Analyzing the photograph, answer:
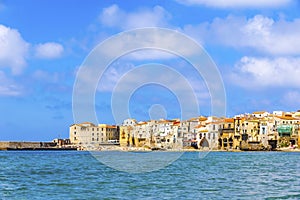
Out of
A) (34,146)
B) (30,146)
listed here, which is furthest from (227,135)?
(30,146)

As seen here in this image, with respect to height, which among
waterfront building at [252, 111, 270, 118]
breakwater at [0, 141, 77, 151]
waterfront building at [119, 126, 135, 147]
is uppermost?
waterfront building at [252, 111, 270, 118]

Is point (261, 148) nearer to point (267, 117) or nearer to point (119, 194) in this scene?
point (267, 117)

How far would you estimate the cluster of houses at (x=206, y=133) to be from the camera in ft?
276

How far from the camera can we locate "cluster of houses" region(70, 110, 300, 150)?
8412 centimetres

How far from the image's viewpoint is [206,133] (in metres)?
90.2

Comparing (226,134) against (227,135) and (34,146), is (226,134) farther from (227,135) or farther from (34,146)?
(34,146)

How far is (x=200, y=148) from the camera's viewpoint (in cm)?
9169

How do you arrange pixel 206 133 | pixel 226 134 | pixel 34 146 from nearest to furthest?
1. pixel 226 134
2. pixel 206 133
3. pixel 34 146

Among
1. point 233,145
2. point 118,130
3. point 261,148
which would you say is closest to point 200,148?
point 233,145

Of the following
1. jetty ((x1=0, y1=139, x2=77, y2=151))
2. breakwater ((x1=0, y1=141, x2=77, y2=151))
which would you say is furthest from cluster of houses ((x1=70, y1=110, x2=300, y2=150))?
breakwater ((x1=0, y1=141, x2=77, y2=151))

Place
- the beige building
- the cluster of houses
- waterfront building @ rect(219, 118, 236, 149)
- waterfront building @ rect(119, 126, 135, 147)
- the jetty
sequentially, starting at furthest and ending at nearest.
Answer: the jetty < the beige building < waterfront building @ rect(119, 126, 135, 147) < waterfront building @ rect(219, 118, 236, 149) < the cluster of houses

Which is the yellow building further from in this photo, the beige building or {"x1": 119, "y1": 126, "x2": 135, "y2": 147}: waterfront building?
the beige building

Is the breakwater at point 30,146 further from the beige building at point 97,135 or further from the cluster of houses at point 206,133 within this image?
the cluster of houses at point 206,133

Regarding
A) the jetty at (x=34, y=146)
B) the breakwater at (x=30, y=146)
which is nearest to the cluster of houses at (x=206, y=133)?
the jetty at (x=34, y=146)
